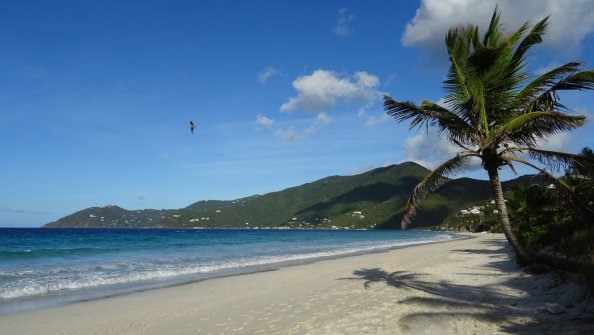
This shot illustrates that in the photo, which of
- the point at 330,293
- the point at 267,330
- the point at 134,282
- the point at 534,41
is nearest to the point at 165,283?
A: the point at 134,282

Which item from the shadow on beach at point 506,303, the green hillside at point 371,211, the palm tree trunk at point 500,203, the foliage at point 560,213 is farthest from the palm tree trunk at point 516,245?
the green hillside at point 371,211

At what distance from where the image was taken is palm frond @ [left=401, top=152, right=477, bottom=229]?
724 cm

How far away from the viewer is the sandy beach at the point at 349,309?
22.8 feet

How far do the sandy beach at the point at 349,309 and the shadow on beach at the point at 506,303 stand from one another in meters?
0.02

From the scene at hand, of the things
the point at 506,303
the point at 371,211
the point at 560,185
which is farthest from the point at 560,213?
the point at 371,211

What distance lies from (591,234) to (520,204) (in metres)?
10.7

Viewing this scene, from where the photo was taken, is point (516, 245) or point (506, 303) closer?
point (516, 245)

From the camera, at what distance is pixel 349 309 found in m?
8.83

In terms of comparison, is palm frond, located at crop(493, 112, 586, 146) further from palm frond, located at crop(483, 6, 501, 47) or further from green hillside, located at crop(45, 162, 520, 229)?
green hillside, located at crop(45, 162, 520, 229)

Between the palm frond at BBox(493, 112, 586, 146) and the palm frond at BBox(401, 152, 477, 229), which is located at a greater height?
the palm frond at BBox(493, 112, 586, 146)

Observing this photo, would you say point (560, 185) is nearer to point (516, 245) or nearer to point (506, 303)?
point (516, 245)

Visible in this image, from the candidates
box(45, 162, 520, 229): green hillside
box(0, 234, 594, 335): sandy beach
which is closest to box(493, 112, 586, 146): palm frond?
box(0, 234, 594, 335): sandy beach

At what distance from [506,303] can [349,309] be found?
305 cm

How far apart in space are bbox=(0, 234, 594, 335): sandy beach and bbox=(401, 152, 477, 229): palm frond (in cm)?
182
